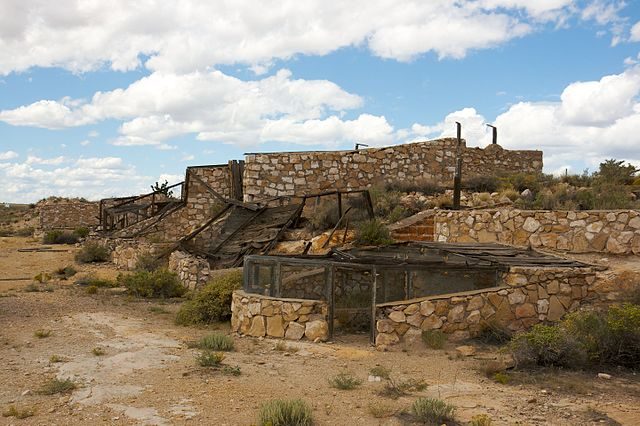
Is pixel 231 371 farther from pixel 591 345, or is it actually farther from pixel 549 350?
pixel 591 345

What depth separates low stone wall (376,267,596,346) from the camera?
9.22m

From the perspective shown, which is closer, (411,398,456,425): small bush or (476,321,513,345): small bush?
(411,398,456,425): small bush

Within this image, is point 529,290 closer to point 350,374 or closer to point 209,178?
point 350,374

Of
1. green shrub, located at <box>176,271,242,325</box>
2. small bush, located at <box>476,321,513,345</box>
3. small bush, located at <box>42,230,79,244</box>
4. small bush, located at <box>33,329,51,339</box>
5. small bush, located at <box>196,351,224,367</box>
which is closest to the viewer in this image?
small bush, located at <box>196,351,224,367</box>

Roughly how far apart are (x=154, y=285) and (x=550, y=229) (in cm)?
910

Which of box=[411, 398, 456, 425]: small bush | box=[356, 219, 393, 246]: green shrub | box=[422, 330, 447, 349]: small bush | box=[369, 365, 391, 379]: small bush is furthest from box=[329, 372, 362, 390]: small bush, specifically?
box=[356, 219, 393, 246]: green shrub

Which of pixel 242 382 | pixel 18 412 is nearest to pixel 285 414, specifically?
pixel 242 382

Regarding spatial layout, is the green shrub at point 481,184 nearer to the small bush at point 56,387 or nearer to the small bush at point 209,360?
the small bush at point 209,360

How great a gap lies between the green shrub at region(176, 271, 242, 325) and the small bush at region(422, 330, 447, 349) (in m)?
3.76

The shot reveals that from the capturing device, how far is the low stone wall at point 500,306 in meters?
9.22

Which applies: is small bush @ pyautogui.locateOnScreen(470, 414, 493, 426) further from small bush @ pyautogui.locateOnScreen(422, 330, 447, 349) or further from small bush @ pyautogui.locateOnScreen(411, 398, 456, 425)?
small bush @ pyautogui.locateOnScreen(422, 330, 447, 349)

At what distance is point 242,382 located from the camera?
6.96 meters

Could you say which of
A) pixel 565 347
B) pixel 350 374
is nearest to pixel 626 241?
pixel 565 347

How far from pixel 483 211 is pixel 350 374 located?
7.11 m
